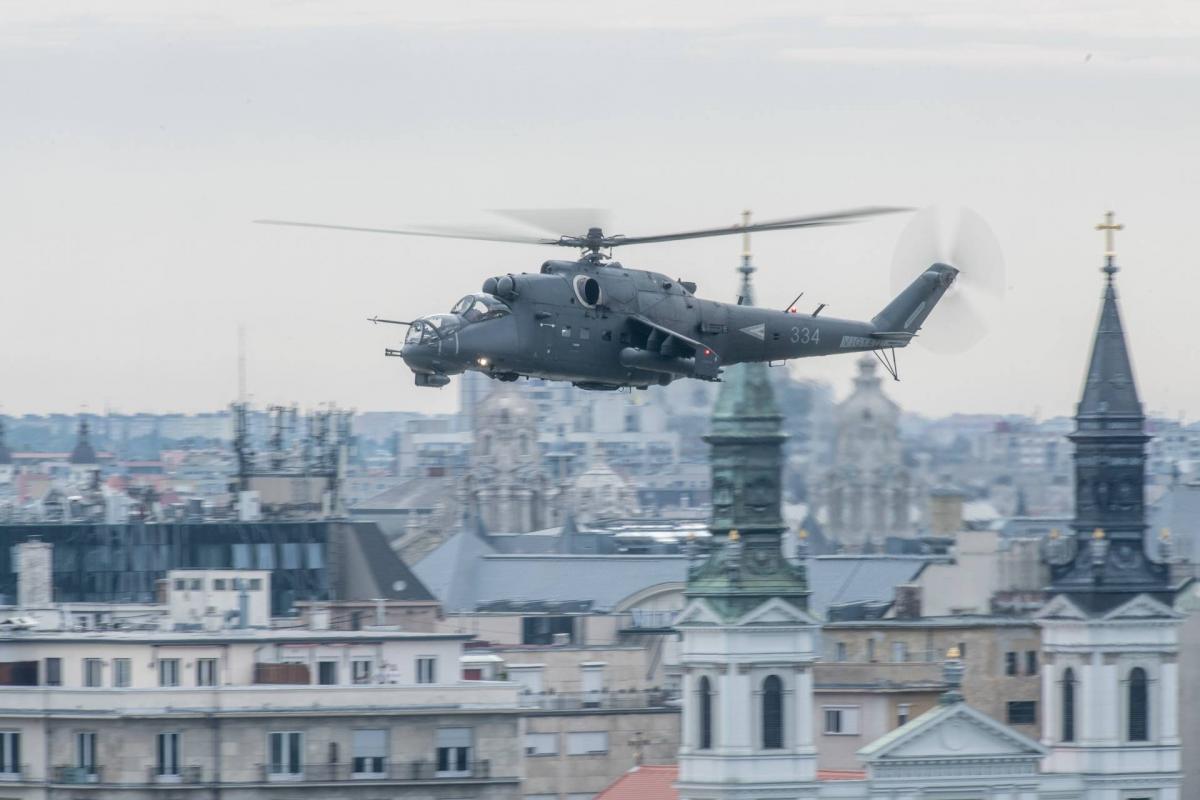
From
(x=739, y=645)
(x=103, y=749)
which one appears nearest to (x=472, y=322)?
(x=103, y=749)

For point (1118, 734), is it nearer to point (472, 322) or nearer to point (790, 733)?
point (790, 733)

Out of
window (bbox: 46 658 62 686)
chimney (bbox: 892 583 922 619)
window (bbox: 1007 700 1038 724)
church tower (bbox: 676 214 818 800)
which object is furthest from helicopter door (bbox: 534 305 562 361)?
chimney (bbox: 892 583 922 619)

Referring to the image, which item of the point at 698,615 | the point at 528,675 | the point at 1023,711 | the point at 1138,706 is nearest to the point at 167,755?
the point at 698,615

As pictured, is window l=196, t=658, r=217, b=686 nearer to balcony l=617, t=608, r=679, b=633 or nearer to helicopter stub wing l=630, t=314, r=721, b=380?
helicopter stub wing l=630, t=314, r=721, b=380

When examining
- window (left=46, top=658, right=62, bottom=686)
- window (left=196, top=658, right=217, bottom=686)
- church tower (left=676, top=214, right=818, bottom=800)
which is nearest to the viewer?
window (left=46, top=658, right=62, bottom=686)

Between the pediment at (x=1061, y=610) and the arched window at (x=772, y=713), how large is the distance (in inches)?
601

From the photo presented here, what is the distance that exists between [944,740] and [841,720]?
848 cm

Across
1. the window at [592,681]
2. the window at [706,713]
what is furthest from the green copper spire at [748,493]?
the window at [592,681]

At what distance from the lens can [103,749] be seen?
10056 cm

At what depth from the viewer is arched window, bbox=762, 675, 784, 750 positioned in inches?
4791

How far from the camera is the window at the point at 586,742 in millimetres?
125875

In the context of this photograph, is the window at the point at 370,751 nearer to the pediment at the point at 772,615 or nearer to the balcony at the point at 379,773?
the balcony at the point at 379,773

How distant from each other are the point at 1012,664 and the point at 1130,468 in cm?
1121

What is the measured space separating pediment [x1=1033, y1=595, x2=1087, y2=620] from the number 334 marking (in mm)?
62001
